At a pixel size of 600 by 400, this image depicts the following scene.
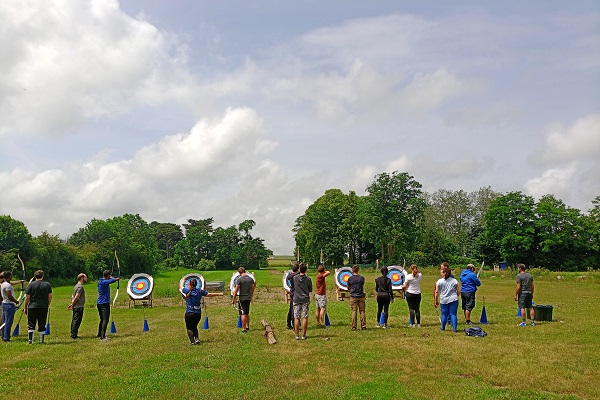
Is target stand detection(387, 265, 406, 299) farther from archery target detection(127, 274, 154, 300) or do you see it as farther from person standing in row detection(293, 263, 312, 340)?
person standing in row detection(293, 263, 312, 340)

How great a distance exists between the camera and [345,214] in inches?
3196

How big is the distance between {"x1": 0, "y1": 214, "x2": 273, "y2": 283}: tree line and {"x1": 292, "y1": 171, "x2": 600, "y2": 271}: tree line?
89.1 ft

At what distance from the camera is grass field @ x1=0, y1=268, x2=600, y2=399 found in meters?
8.16

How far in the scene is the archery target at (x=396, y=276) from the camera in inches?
1063

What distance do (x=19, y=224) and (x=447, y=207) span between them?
6329 centimetres

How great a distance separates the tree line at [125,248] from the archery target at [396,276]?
1845 centimetres

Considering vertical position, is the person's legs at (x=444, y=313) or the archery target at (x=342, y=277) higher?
the archery target at (x=342, y=277)

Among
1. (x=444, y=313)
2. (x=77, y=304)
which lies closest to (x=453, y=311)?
(x=444, y=313)

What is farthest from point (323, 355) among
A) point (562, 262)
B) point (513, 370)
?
point (562, 262)

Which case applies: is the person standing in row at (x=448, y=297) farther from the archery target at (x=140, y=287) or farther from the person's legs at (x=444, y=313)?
the archery target at (x=140, y=287)

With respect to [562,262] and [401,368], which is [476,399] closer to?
[401,368]

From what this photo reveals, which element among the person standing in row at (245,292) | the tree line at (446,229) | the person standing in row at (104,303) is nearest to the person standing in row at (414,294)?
the person standing in row at (245,292)

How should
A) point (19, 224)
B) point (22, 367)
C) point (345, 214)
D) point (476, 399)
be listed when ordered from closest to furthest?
point (476, 399) → point (22, 367) → point (19, 224) → point (345, 214)

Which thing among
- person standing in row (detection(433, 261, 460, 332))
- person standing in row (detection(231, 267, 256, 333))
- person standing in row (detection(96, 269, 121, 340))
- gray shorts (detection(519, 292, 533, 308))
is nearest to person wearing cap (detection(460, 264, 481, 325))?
person standing in row (detection(433, 261, 460, 332))
